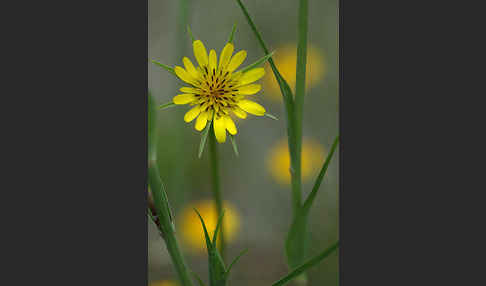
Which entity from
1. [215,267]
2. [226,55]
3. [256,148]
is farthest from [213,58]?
[215,267]

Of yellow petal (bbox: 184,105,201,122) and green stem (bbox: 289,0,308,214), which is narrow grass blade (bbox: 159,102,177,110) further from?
green stem (bbox: 289,0,308,214)

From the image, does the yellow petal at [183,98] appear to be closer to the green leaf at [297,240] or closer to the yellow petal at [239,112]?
the yellow petal at [239,112]

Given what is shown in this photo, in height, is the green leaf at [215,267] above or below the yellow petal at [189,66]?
below

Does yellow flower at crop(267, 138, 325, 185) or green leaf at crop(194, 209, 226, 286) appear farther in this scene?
yellow flower at crop(267, 138, 325, 185)

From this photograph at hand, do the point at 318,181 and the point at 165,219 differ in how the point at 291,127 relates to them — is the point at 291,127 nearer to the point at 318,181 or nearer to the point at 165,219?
the point at 318,181

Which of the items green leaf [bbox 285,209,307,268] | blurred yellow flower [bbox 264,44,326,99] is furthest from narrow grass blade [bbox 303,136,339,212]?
blurred yellow flower [bbox 264,44,326,99]

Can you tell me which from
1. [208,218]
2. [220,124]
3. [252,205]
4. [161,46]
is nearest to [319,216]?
[252,205]

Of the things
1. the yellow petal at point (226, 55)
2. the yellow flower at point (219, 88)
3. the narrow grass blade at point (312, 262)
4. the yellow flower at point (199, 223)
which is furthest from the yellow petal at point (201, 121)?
the narrow grass blade at point (312, 262)

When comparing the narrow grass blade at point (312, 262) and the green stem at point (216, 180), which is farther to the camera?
the green stem at point (216, 180)
